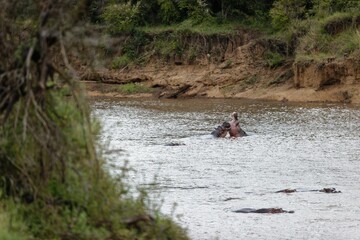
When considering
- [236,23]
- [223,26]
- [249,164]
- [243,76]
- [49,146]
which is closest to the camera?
[49,146]

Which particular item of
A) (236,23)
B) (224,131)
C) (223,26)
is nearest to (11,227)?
(224,131)

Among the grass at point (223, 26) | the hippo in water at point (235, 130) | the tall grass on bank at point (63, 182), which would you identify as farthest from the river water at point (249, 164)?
the grass at point (223, 26)

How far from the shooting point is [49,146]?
954 centimetres

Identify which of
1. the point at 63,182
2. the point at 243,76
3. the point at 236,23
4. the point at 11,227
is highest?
the point at 63,182

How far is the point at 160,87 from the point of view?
54.2 metres

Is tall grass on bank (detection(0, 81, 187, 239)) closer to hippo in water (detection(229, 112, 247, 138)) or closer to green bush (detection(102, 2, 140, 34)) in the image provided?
Answer: hippo in water (detection(229, 112, 247, 138))

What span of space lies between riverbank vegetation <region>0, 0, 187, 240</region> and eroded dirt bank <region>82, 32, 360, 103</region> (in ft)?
119

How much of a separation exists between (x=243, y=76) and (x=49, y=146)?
4324cm

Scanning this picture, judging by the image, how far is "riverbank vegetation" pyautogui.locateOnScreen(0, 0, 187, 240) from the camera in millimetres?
9352

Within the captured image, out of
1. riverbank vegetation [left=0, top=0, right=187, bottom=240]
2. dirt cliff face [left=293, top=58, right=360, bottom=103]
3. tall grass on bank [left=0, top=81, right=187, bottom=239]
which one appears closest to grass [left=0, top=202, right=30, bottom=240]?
riverbank vegetation [left=0, top=0, right=187, bottom=240]

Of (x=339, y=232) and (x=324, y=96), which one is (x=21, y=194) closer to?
(x=339, y=232)

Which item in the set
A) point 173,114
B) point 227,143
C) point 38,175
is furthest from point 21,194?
point 173,114

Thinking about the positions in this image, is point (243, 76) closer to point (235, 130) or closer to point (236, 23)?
point (236, 23)

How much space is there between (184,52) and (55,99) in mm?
45480
